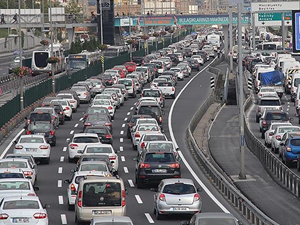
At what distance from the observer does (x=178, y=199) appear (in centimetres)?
3083

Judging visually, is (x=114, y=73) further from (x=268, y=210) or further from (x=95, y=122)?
(x=268, y=210)

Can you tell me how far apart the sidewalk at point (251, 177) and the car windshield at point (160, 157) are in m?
3.23

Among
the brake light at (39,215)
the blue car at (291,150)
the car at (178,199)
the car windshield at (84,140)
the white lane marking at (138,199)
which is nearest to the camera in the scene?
the brake light at (39,215)

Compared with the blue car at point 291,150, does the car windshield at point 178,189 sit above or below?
above

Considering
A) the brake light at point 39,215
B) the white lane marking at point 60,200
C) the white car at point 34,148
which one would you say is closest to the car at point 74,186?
the white lane marking at point 60,200

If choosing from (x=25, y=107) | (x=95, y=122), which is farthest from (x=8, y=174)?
(x=25, y=107)

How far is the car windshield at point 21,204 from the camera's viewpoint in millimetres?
26812

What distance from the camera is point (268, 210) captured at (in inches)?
1407

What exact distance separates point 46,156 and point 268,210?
13.8 m

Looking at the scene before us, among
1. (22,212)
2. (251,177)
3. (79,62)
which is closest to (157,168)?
(251,177)

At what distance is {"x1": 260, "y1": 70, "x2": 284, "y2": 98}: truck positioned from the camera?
8306 centimetres

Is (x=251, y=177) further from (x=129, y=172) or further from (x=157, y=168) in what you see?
(x=157, y=168)

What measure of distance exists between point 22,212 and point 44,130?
2666 centimetres

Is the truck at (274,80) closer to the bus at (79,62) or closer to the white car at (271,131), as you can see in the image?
the white car at (271,131)
